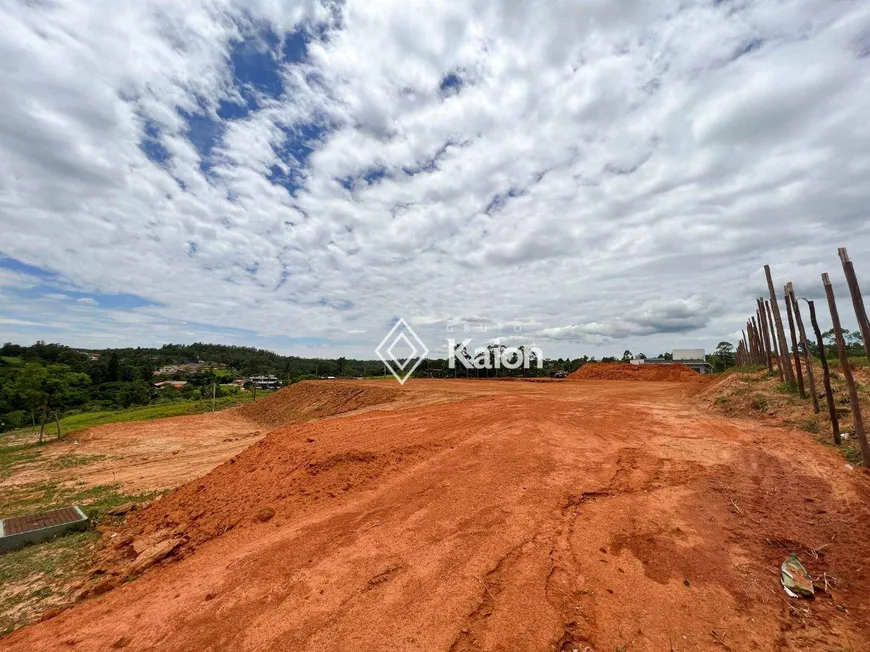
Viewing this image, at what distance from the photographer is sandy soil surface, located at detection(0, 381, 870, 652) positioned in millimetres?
2990

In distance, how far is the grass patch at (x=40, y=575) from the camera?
441 centimetres

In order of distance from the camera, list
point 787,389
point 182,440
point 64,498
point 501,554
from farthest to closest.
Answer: point 182,440 < point 787,389 < point 64,498 < point 501,554

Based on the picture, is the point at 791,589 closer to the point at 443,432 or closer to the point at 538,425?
the point at 538,425

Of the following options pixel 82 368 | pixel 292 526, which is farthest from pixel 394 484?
pixel 82 368

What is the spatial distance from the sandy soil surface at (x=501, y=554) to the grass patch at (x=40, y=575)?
498 mm

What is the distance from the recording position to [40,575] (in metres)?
5.29

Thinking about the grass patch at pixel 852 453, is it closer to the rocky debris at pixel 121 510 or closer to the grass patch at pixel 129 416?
the rocky debris at pixel 121 510

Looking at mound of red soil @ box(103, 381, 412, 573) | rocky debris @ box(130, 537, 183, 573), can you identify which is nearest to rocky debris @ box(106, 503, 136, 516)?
mound of red soil @ box(103, 381, 412, 573)

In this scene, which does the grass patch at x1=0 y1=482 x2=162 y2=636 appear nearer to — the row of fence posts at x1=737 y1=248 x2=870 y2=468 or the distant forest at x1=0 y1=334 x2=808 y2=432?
the row of fence posts at x1=737 y1=248 x2=870 y2=468

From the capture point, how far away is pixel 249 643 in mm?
2984

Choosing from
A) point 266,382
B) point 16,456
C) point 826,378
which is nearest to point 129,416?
point 16,456

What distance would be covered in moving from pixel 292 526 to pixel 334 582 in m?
1.80

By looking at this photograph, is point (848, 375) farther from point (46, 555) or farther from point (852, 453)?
point (46, 555)

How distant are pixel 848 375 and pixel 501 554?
6.75 m
